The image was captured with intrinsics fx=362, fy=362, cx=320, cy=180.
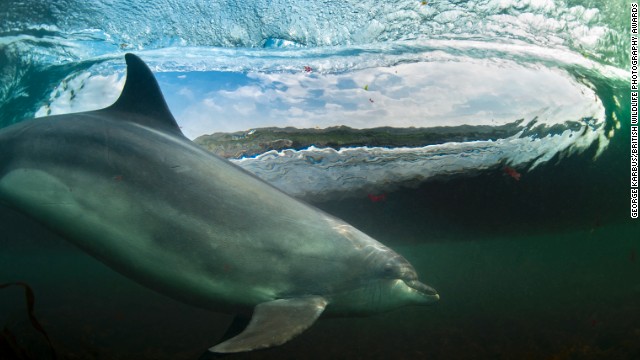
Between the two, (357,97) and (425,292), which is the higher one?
(357,97)

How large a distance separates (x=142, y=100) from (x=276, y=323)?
141 inches

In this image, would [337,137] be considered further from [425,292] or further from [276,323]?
[276,323]

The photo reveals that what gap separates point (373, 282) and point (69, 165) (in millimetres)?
4191

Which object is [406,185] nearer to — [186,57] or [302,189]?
[302,189]

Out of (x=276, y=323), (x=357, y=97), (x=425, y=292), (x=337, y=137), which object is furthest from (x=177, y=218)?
(x=337, y=137)

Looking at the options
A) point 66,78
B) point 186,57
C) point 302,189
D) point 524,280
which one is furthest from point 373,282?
point 524,280

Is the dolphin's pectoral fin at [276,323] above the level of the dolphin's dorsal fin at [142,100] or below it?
below

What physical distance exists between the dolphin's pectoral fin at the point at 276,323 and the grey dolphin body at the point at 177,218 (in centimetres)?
2

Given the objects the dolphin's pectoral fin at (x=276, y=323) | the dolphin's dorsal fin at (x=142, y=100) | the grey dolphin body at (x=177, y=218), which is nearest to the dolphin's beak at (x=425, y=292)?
the grey dolphin body at (x=177, y=218)

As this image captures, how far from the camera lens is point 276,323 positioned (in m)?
3.97

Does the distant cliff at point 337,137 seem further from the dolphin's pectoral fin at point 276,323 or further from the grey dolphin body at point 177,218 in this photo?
the dolphin's pectoral fin at point 276,323

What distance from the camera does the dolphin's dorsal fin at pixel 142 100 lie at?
5090mm

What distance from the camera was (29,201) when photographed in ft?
14.3

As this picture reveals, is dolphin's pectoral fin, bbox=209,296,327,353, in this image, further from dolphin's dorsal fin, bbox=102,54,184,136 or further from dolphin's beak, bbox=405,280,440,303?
dolphin's dorsal fin, bbox=102,54,184,136
